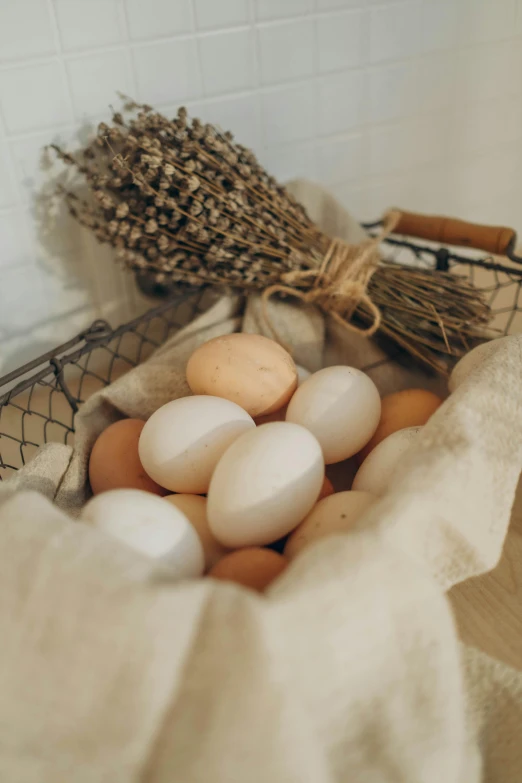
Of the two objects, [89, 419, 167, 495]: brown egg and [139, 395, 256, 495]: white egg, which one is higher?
[139, 395, 256, 495]: white egg

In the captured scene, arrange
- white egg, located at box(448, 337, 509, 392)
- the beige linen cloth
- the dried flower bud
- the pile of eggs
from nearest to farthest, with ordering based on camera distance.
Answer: the beige linen cloth → the pile of eggs → white egg, located at box(448, 337, 509, 392) → the dried flower bud

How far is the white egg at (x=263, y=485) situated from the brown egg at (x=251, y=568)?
16mm

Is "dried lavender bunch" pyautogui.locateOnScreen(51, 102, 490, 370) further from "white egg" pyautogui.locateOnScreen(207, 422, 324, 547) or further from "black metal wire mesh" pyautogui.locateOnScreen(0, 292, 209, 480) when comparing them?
"white egg" pyautogui.locateOnScreen(207, 422, 324, 547)

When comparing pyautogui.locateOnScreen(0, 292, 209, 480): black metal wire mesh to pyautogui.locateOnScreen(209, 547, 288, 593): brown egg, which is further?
pyautogui.locateOnScreen(0, 292, 209, 480): black metal wire mesh

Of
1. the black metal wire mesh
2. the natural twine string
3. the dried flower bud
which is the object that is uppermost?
the dried flower bud

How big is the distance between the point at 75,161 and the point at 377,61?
40 centimetres

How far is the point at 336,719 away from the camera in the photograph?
0.29 meters

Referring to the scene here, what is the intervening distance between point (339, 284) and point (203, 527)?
28cm

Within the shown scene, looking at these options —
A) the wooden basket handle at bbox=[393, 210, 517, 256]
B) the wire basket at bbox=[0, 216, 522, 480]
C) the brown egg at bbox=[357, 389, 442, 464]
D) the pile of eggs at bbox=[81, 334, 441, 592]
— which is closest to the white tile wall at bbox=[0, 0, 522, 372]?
the wire basket at bbox=[0, 216, 522, 480]

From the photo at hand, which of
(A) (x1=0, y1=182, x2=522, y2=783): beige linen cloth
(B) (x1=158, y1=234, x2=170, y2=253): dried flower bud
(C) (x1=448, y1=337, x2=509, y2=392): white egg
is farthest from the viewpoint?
(B) (x1=158, y1=234, x2=170, y2=253): dried flower bud

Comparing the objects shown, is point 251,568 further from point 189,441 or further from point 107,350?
point 107,350

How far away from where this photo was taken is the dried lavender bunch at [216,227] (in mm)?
562

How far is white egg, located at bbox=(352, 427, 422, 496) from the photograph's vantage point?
0.44 m

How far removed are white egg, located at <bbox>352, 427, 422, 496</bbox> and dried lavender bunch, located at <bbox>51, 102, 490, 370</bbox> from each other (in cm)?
16
